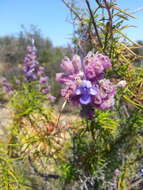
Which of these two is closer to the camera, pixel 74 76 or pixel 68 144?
pixel 74 76

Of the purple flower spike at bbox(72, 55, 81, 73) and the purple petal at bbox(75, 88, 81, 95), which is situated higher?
the purple flower spike at bbox(72, 55, 81, 73)

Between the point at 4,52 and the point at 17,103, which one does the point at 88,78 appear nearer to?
the point at 17,103

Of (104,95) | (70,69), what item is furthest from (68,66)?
(104,95)

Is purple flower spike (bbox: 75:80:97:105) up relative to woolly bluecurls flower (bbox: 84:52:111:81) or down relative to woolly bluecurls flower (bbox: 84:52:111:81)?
down

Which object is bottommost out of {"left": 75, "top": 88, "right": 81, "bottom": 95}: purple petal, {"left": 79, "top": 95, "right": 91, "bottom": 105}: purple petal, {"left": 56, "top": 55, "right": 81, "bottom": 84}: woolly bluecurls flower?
{"left": 79, "top": 95, "right": 91, "bottom": 105}: purple petal

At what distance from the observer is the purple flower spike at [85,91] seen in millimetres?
649

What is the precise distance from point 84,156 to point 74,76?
55 cm

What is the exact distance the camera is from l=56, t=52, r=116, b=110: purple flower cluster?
66 centimetres

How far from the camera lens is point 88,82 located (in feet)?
2.16

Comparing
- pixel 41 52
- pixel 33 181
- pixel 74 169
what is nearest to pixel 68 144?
pixel 74 169

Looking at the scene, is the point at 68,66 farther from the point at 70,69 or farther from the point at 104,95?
the point at 104,95

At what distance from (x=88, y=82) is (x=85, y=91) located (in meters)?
0.03

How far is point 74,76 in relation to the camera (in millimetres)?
692

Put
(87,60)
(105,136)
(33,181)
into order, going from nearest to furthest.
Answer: (87,60)
(105,136)
(33,181)
